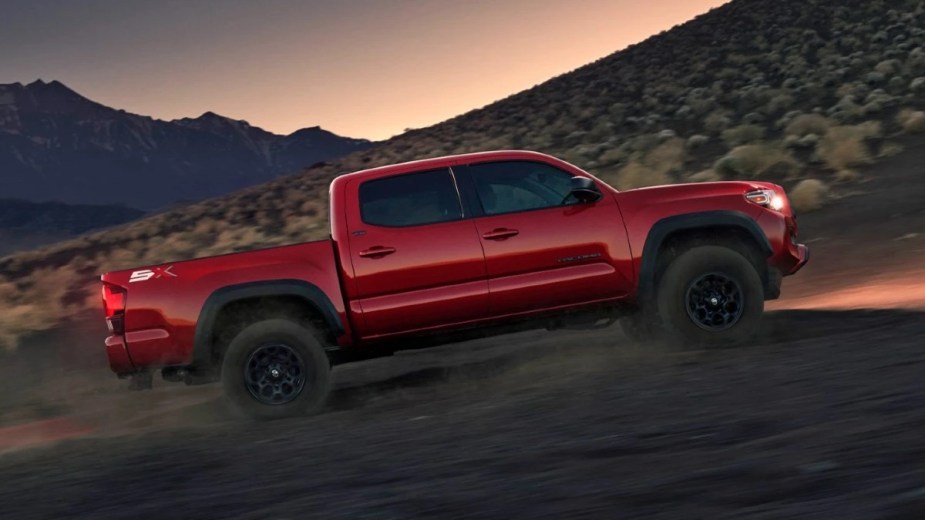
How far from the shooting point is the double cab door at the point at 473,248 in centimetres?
879

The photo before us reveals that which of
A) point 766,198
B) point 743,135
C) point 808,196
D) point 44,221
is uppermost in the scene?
point 44,221

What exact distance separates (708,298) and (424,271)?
2446 millimetres

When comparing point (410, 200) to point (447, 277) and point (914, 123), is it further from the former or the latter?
point (914, 123)

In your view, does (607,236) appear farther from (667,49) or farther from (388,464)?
(667,49)

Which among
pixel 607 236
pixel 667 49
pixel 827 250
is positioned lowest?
pixel 827 250

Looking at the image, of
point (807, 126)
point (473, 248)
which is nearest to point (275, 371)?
point (473, 248)

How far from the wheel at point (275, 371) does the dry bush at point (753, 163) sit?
57.2 ft

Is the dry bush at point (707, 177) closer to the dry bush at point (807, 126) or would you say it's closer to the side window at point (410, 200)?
the dry bush at point (807, 126)

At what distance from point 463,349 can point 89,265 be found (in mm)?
21801

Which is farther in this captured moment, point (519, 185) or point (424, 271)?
point (519, 185)

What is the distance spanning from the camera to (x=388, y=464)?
6.53m

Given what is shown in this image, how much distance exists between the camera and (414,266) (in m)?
8.79

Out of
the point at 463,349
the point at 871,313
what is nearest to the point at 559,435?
the point at 871,313

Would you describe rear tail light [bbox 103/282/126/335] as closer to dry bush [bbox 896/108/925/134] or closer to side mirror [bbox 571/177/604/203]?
side mirror [bbox 571/177/604/203]
